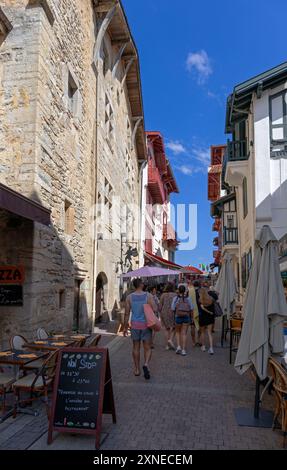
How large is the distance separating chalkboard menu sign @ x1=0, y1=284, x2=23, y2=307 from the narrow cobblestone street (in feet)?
7.52

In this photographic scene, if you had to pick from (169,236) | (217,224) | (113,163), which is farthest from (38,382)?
(169,236)

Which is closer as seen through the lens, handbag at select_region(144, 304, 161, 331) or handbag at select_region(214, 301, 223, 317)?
handbag at select_region(144, 304, 161, 331)

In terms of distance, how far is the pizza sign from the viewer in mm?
7539

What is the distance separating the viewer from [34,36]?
26.8ft

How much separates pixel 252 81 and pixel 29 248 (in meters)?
8.83

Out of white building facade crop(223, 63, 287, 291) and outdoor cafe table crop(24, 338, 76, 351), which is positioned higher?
white building facade crop(223, 63, 287, 291)

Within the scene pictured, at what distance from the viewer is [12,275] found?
24.9 feet

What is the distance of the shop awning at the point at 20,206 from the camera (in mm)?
5454

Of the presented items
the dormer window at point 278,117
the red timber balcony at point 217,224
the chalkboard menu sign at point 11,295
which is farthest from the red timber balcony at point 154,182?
the chalkboard menu sign at point 11,295

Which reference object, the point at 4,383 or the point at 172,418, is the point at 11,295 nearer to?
the point at 4,383

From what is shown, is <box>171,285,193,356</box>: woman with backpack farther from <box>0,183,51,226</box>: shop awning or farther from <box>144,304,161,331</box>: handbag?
<box>0,183,51,226</box>: shop awning

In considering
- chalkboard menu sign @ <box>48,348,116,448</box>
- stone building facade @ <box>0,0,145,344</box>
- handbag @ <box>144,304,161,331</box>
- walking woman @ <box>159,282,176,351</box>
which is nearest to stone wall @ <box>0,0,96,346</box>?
stone building facade @ <box>0,0,145,344</box>
